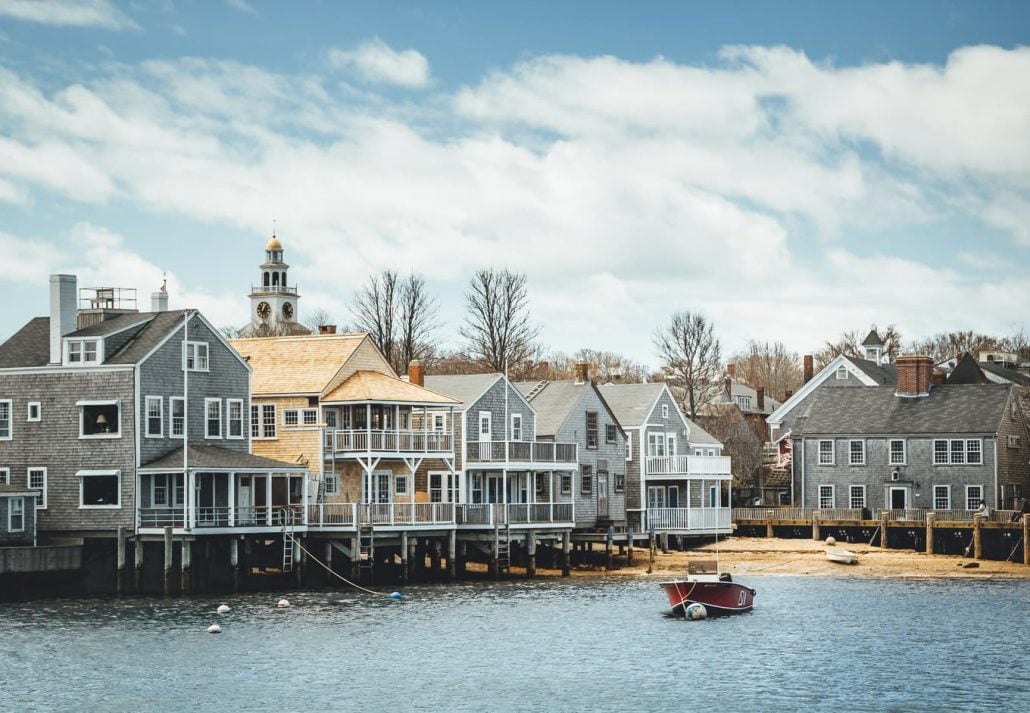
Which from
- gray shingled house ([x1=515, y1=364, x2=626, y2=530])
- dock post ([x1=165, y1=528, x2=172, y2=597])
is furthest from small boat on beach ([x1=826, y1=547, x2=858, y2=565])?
dock post ([x1=165, y1=528, x2=172, y2=597])

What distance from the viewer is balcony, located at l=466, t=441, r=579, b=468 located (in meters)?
71.8

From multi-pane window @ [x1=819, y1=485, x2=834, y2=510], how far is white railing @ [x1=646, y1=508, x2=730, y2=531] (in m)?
9.44

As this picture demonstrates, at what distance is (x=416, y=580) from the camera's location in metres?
69.4

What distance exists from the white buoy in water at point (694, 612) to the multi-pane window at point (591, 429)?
23263mm

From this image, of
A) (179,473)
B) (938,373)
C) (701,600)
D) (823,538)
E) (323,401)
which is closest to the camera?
(701,600)

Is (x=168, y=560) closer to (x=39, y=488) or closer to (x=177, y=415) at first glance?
(x=39, y=488)

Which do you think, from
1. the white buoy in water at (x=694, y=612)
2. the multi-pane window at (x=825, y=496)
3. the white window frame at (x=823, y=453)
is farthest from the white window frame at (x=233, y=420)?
the multi-pane window at (x=825, y=496)

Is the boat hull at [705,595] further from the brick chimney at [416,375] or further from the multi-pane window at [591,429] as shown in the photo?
the multi-pane window at [591,429]

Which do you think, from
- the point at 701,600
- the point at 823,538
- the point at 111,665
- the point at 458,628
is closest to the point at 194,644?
the point at 111,665

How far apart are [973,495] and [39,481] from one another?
49817 mm

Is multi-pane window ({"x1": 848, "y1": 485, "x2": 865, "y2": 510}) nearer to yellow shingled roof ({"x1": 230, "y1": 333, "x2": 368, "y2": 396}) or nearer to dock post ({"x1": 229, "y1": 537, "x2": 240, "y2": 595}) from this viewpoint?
yellow shingled roof ({"x1": 230, "y1": 333, "x2": 368, "y2": 396})

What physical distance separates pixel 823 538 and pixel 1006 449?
11.3 meters

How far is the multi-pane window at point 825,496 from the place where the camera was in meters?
89.1

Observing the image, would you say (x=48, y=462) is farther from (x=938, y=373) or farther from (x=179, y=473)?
(x=938, y=373)
